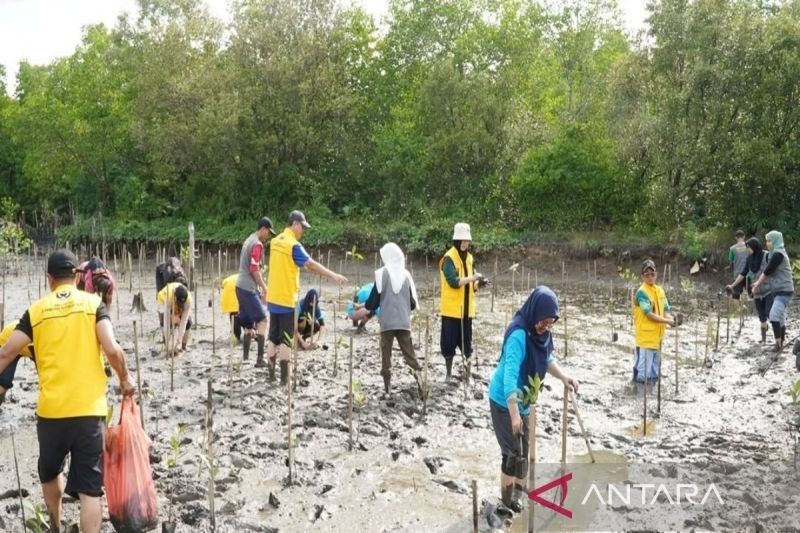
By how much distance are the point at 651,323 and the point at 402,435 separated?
11.4 ft

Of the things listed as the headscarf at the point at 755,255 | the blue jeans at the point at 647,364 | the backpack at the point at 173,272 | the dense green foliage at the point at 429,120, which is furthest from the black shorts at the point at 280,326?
the dense green foliage at the point at 429,120

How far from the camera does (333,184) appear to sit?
30906mm

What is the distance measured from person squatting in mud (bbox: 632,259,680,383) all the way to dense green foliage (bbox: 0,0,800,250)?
13.1m

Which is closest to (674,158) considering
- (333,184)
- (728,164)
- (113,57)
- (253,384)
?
(728,164)

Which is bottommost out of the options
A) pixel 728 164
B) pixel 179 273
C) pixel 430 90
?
pixel 179 273

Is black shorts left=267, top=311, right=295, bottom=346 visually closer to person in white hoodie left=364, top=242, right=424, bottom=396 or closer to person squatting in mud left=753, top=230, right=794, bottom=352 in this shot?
person in white hoodie left=364, top=242, right=424, bottom=396

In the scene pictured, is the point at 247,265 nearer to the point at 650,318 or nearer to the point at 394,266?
the point at 394,266

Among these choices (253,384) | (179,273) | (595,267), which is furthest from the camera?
(595,267)

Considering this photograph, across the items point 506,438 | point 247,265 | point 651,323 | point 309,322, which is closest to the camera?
point 506,438

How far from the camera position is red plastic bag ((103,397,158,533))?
15.0 feet

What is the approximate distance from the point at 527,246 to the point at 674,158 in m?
5.34

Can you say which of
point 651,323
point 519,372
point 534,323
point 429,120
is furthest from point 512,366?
point 429,120

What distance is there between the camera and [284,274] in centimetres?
833

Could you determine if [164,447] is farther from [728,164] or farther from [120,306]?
[728,164]
